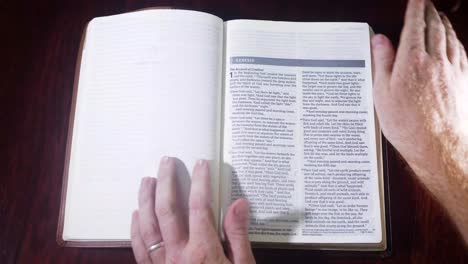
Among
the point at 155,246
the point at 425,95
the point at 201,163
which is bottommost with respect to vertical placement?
the point at 155,246

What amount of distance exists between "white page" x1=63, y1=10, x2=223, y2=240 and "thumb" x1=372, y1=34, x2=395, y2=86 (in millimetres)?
244

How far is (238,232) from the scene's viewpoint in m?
0.50

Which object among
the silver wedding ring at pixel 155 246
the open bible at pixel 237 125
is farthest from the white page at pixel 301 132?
the silver wedding ring at pixel 155 246

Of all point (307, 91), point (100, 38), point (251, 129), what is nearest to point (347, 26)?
point (307, 91)

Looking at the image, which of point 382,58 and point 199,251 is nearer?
point 199,251

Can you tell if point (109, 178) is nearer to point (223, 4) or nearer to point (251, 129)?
point (251, 129)

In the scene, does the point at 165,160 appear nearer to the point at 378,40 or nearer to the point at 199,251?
the point at 199,251

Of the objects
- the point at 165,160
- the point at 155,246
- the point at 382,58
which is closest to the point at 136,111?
the point at 165,160

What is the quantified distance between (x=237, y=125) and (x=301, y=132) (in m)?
0.10

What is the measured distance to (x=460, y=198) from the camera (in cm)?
50

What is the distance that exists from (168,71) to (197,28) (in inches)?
3.2

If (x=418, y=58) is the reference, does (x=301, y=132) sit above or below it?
below

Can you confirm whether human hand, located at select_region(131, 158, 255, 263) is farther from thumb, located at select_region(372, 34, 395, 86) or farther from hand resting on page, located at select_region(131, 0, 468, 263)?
thumb, located at select_region(372, 34, 395, 86)

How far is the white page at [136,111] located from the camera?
54cm
